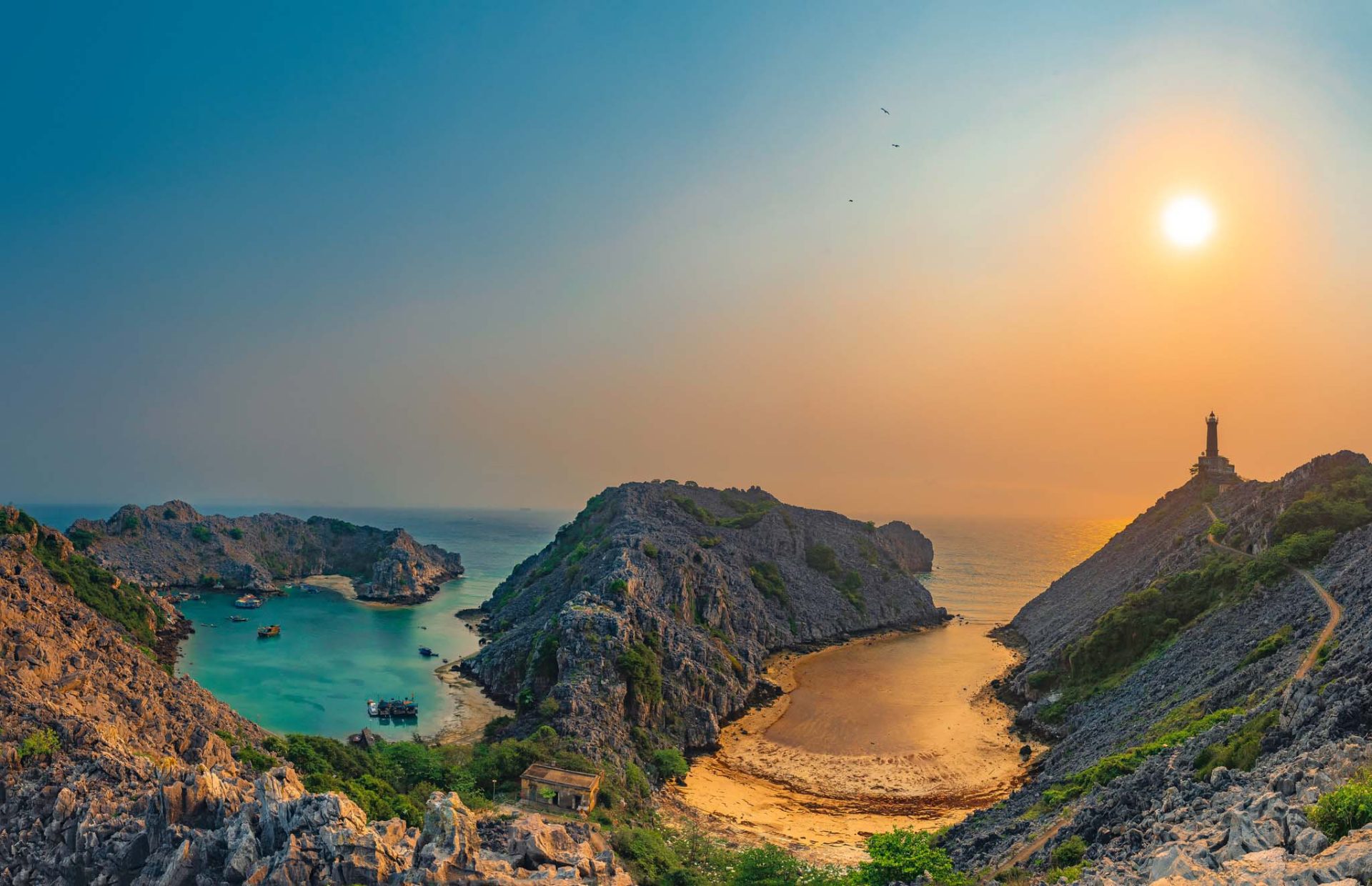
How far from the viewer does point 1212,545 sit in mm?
58844

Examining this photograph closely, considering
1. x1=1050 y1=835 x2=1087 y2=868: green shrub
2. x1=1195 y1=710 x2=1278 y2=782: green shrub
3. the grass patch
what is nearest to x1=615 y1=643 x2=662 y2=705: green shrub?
the grass patch

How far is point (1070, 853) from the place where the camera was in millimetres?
21328

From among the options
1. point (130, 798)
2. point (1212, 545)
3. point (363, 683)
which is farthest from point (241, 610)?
point (1212, 545)

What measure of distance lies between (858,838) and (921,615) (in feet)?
201

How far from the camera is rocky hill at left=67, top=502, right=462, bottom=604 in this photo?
107750 mm

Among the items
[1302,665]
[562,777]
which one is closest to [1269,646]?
[1302,665]

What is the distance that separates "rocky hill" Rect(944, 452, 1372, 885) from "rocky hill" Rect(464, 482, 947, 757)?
21710 millimetres

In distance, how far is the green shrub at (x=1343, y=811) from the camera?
12.0m

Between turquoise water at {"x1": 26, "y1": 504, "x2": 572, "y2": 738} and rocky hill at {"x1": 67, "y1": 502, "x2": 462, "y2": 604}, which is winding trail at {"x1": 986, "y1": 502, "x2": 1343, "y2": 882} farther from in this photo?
rocky hill at {"x1": 67, "y1": 502, "x2": 462, "y2": 604}

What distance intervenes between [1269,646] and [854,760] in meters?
24.5

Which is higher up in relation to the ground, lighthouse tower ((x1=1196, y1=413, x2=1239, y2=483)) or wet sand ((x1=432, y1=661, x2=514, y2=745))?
lighthouse tower ((x1=1196, y1=413, x2=1239, y2=483))

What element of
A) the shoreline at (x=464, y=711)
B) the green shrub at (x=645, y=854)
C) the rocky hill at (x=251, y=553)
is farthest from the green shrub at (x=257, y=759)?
the rocky hill at (x=251, y=553)

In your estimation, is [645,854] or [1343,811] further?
[645,854]

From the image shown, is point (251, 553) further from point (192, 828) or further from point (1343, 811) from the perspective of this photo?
point (1343, 811)
